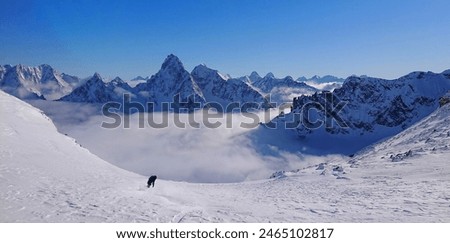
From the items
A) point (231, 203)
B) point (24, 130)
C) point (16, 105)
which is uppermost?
point (16, 105)
